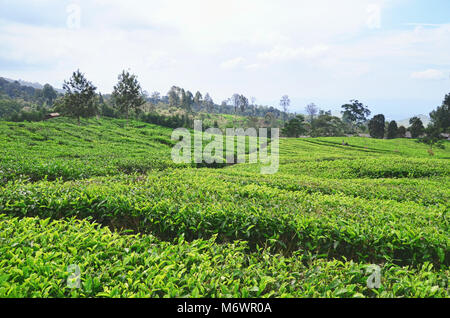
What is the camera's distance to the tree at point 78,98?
100 feet

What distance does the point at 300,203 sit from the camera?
18.8ft

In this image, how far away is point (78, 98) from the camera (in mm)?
31250

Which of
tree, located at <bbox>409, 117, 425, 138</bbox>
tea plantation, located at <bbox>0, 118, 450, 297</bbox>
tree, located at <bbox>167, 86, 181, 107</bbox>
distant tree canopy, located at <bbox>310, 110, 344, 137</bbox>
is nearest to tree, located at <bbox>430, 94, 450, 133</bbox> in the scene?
tree, located at <bbox>409, 117, 425, 138</bbox>

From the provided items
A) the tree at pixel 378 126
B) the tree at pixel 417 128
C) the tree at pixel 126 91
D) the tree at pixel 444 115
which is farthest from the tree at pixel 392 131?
the tree at pixel 126 91

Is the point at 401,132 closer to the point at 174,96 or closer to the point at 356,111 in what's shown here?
the point at 356,111

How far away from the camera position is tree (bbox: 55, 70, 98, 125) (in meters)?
30.5

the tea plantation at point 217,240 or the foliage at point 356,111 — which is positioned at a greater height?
the foliage at point 356,111

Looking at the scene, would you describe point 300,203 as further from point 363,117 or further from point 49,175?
Answer: point 363,117

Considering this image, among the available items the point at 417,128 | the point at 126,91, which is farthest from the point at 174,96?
the point at 417,128

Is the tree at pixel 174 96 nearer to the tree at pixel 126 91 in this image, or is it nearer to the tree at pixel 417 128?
the tree at pixel 126 91

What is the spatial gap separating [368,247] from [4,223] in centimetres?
608

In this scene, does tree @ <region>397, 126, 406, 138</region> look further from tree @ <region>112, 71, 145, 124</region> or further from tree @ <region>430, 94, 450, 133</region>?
tree @ <region>112, 71, 145, 124</region>

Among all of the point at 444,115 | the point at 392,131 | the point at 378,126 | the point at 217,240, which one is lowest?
the point at 217,240
